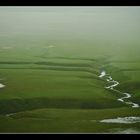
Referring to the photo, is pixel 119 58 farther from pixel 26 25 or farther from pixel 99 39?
pixel 26 25

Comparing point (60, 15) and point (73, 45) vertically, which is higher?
point (60, 15)

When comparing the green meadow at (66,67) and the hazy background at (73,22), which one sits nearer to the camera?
the green meadow at (66,67)

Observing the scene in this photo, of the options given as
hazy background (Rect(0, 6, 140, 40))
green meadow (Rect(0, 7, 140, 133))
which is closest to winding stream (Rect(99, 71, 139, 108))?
green meadow (Rect(0, 7, 140, 133))

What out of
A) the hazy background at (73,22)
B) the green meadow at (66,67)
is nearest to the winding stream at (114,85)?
the green meadow at (66,67)

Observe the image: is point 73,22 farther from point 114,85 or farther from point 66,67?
point 114,85

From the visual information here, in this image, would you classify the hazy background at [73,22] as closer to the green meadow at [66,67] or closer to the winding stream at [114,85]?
the green meadow at [66,67]

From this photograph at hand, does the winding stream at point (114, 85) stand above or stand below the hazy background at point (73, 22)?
below

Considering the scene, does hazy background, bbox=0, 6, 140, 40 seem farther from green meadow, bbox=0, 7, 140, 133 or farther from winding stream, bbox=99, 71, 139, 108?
winding stream, bbox=99, 71, 139, 108
